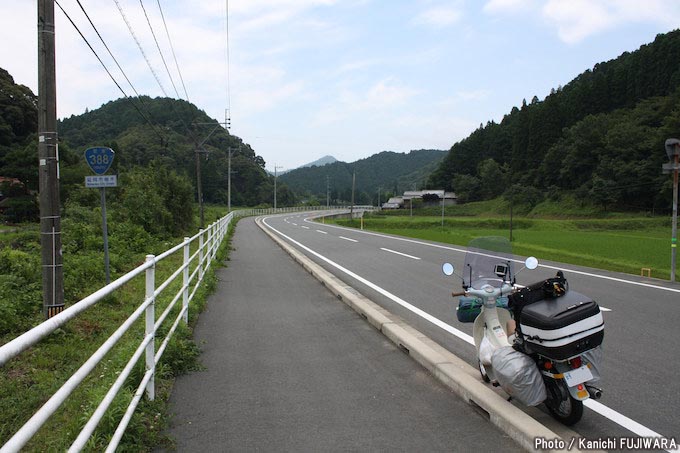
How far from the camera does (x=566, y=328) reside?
3305mm

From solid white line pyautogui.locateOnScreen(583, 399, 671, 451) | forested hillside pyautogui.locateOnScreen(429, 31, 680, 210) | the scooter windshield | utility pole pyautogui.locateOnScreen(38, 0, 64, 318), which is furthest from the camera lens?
forested hillside pyautogui.locateOnScreen(429, 31, 680, 210)

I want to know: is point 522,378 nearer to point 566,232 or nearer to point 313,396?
point 313,396

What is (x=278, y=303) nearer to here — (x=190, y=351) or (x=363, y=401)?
(x=190, y=351)

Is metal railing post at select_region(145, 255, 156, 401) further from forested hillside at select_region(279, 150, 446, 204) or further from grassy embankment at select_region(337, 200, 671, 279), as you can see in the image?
forested hillside at select_region(279, 150, 446, 204)

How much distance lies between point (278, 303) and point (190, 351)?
10.9 ft

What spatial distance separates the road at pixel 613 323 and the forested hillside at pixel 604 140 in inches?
1989

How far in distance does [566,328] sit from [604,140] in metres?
72.2

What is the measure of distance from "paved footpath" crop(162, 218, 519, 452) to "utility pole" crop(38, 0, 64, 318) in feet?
7.43

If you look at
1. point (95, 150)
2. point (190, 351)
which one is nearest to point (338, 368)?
point (190, 351)

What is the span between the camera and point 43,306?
712 centimetres

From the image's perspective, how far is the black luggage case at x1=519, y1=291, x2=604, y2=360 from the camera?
3309 mm

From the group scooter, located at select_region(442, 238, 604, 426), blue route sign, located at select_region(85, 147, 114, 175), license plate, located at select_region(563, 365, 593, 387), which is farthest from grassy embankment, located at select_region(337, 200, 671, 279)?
blue route sign, located at select_region(85, 147, 114, 175)

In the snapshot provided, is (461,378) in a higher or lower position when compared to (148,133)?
lower

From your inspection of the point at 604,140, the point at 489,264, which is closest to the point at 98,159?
the point at 489,264
